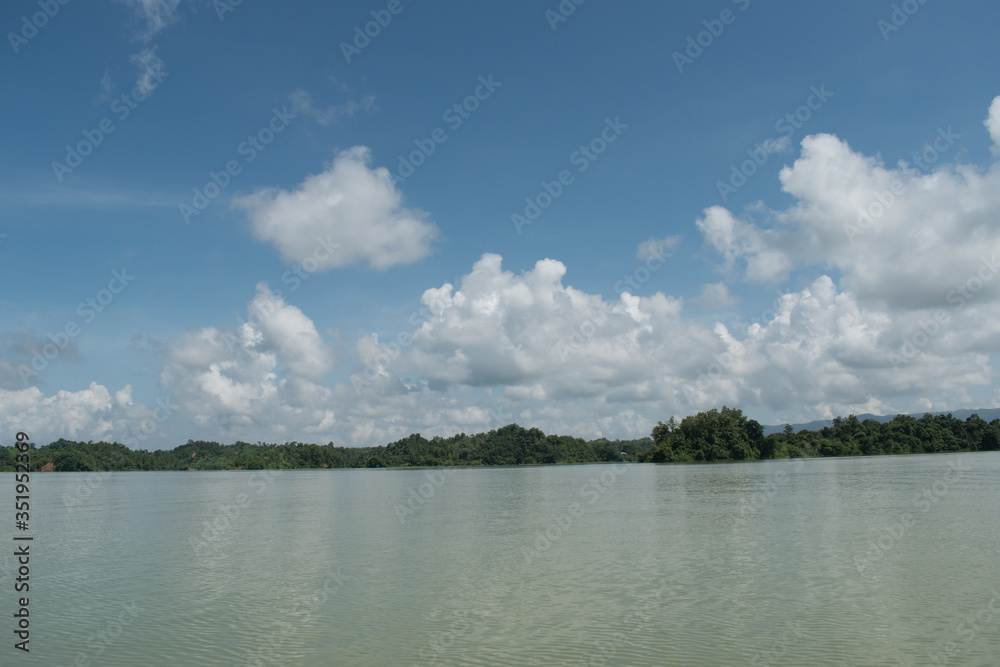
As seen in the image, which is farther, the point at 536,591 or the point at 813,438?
the point at 813,438

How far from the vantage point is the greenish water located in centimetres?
1451

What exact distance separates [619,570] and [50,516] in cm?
4581

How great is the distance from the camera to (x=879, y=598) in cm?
1748

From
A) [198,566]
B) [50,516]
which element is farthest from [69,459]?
[198,566]

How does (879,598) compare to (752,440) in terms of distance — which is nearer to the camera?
(879,598)

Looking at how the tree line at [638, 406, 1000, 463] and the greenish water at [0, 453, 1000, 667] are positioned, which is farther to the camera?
the tree line at [638, 406, 1000, 463]

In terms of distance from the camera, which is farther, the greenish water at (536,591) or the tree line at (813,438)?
the tree line at (813,438)

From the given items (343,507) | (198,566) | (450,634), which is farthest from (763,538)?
(343,507)

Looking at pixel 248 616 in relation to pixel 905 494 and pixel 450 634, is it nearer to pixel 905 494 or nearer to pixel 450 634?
pixel 450 634

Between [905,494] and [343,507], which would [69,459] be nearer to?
[343,507]

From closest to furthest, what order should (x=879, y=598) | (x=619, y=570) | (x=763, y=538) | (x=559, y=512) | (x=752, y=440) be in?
(x=879, y=598) < (x=619, y=570) < (x=763, y=538) < (x=559, y=512) < (x=752, y=440)

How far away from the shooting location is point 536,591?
774 inches

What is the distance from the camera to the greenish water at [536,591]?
14.5 m

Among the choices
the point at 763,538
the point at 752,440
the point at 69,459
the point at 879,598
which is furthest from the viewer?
the point at 69,459
